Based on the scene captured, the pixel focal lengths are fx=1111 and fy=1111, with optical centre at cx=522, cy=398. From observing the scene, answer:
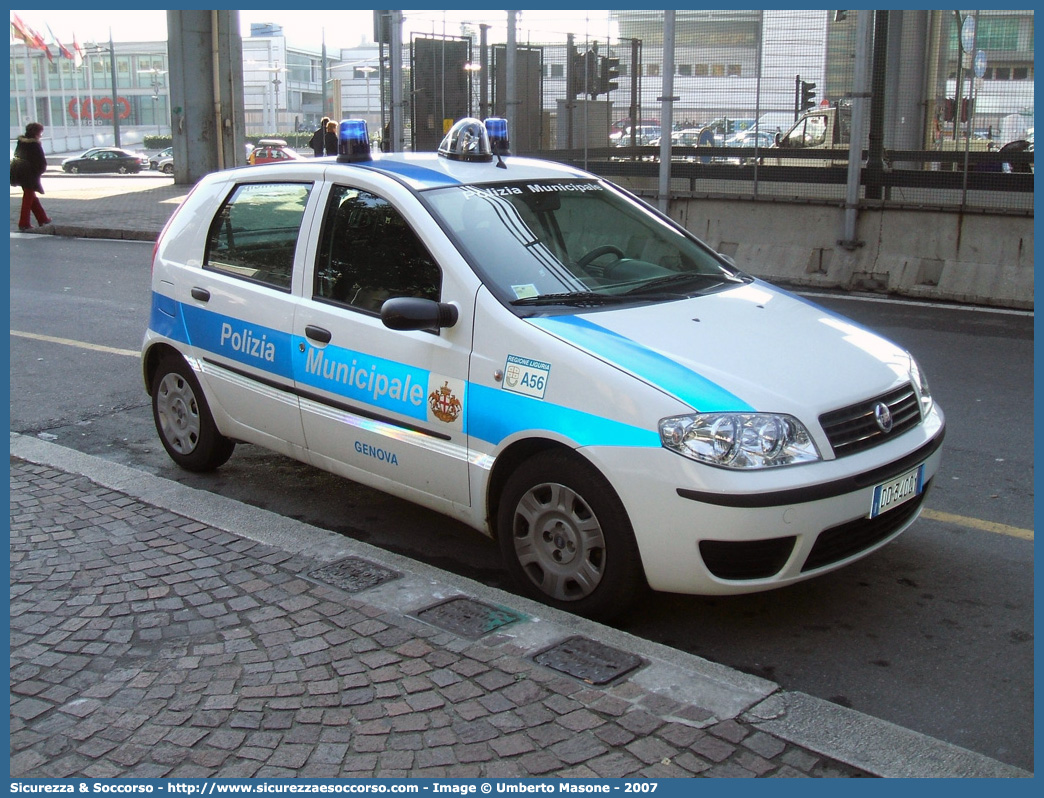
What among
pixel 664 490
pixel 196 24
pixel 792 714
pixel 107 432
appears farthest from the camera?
pixel 196 24

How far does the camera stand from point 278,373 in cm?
508

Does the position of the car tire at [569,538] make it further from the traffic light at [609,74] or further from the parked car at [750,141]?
the traffic light at [609,74]

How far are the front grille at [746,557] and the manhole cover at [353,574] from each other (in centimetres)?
124

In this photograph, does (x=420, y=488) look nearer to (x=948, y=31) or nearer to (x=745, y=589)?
(x=745, y=589)

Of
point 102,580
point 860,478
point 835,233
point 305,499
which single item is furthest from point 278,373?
point 835,233

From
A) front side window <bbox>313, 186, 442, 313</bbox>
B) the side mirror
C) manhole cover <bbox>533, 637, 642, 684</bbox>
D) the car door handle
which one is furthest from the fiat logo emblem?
the car door handle

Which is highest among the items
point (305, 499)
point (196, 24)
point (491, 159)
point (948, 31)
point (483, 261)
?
point (196, 24)

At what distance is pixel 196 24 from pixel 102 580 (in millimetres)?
24272

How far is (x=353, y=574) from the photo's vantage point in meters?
4.30

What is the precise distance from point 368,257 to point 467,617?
1702mm

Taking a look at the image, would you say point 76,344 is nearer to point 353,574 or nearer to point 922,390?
point 353,574

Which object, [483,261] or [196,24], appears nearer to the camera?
Answer: [483,261]

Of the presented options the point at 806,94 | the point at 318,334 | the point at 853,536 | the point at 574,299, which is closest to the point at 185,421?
the point at 318,334

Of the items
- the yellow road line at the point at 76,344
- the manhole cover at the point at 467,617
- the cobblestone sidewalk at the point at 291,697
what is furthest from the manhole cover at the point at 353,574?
the yellow road line at the point at 76,344
